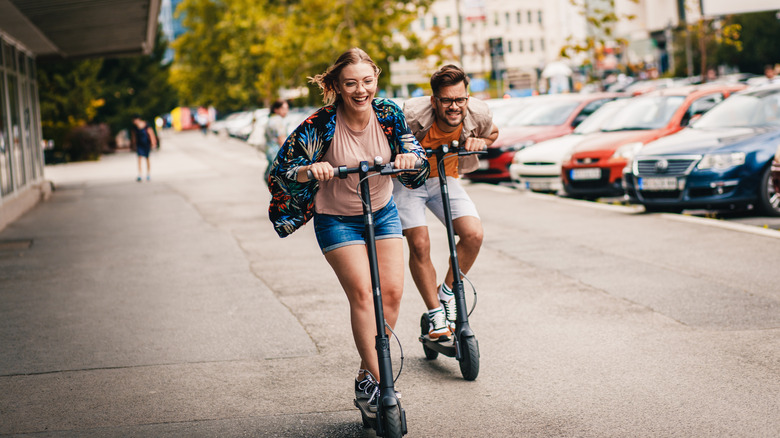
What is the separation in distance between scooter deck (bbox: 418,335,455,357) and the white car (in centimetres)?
1133

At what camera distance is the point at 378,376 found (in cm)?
461

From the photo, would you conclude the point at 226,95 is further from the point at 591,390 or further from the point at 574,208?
the point at 591,390

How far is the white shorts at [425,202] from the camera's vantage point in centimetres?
573

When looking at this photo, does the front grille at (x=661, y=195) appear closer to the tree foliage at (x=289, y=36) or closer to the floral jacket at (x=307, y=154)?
the floral jacket at (x=307, y=154)

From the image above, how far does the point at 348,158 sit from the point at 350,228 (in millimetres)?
327

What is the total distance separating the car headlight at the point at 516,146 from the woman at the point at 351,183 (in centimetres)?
1507

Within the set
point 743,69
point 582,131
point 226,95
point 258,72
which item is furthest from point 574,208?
point 226,95

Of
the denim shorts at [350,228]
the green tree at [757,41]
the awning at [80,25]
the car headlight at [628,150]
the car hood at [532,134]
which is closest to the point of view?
the denim shorts at [350,228]

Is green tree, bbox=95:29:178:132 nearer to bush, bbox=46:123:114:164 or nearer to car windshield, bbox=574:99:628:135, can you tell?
bush, bbox=46:123:114:164

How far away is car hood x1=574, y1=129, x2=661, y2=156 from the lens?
50.4 feet

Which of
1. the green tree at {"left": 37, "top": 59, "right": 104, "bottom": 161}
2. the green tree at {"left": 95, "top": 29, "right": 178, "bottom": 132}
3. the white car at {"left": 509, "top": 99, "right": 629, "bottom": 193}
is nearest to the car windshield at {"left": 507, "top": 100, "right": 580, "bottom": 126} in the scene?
the white car at {"left": 509, "top": 99, "right": 629, "bottom": 193}

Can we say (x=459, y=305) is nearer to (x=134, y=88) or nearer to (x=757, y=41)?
(x=134, y=88)

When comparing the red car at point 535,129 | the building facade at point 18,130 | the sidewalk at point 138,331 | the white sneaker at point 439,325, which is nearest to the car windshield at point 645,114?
the red car at point 535,129

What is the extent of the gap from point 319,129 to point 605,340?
2763 mm
